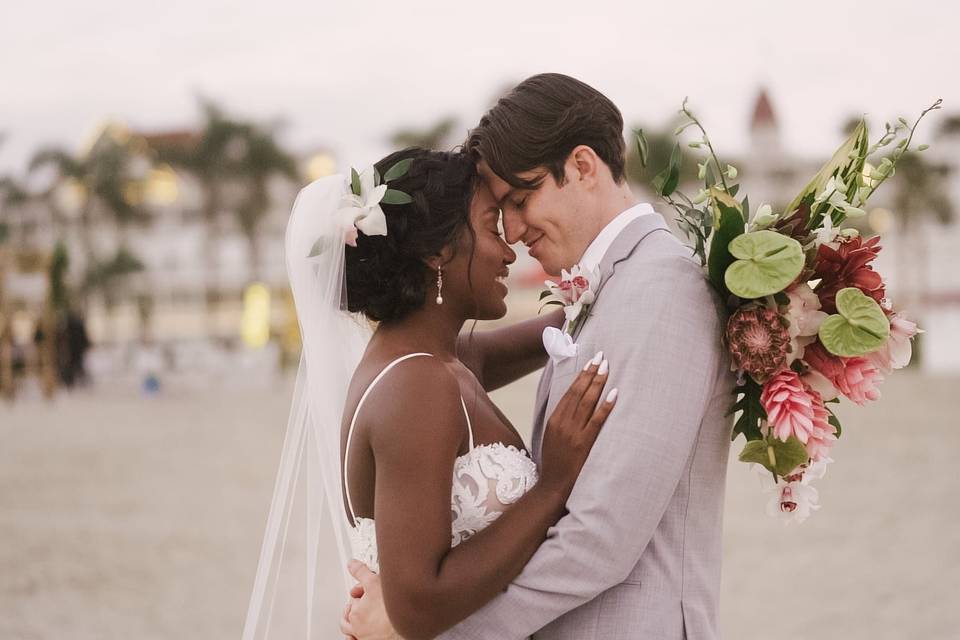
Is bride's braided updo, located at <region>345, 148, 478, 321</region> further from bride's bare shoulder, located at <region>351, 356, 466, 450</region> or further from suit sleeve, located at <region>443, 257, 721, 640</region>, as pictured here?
suit sleeve, located at <region>443, 257, 721, 640</region>

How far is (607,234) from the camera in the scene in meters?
2.80

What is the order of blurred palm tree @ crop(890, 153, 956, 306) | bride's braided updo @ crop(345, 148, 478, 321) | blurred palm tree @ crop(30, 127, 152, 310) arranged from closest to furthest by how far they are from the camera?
1. bride's braided updo @ crop(345, 148, 478, 321)
2. blurred palm tree @ crop(30, 127, 152, 310)
3. blurred palm tree @ crop(890, 153, 956, 306)

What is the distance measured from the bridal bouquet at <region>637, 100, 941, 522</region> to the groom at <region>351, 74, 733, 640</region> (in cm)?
10

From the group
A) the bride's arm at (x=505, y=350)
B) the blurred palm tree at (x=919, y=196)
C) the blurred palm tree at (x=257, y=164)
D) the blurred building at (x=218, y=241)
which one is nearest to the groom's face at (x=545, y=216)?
the bride's arm at (x=505, y=350)

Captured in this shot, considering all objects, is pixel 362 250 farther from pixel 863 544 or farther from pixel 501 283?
pixel 863 544

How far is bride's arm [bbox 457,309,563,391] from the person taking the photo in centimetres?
348

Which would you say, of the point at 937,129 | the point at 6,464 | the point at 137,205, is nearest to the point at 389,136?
the point at 137,205

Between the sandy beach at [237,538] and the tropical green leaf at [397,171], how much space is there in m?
1.52

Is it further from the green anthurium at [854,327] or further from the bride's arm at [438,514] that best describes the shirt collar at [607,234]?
the green anthurium at [854,327]

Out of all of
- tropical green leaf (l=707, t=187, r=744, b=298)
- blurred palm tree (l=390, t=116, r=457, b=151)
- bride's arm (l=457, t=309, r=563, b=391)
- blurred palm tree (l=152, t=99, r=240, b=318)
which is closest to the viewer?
tropical green leaf (l=707, t=187, r=744, b=298)

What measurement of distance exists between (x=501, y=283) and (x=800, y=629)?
5.06 m

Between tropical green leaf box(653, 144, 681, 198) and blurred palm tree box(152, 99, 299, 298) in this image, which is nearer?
tropical green leaf box(653, 144, 681, 198)

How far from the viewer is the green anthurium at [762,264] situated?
2.33 m

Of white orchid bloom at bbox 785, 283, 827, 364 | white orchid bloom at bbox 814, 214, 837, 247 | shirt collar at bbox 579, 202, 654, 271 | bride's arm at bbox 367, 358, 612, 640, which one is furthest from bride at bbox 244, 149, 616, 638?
white orchid bloom at bbox 814, 214, 837, 247
